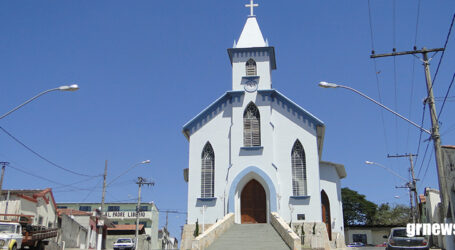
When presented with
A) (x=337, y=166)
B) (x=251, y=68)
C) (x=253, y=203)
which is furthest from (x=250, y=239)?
(x=251, y=68)

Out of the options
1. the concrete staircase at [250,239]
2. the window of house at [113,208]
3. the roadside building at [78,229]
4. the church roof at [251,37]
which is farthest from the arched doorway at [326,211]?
the window of house at [113,208]

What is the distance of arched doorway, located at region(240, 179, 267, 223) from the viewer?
31562 mm

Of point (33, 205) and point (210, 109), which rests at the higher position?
point (210, 109)

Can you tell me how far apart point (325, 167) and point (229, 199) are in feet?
29.1

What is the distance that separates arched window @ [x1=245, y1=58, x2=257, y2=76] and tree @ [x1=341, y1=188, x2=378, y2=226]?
1874 inches

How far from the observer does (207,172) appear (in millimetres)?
32531

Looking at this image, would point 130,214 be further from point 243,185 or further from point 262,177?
point 262,177

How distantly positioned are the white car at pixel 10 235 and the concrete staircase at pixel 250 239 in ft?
29.0

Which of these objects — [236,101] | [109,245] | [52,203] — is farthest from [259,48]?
[109,245]

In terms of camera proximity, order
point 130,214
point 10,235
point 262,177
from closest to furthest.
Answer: point 10,235 < point 262,177 < point 130,214

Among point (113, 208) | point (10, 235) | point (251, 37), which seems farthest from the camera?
point (113, 208)

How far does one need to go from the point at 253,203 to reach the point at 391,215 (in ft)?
163

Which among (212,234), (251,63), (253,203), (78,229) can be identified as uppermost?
(251,63)

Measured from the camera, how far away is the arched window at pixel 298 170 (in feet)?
103
